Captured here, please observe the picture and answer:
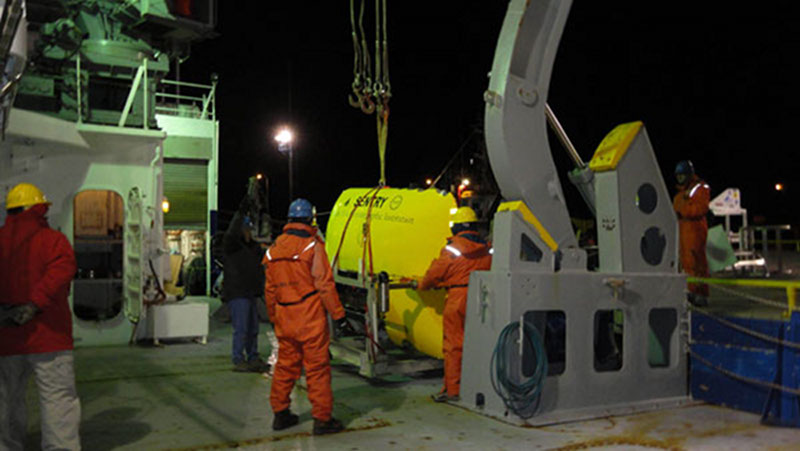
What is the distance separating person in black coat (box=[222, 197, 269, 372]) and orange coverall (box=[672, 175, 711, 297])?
5.47m

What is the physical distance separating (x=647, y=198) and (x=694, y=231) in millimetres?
2681

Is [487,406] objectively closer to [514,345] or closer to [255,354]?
[514,345]

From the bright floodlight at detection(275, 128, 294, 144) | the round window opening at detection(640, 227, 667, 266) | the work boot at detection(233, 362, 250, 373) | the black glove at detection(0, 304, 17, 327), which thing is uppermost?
the bright floodlight at detection(275, 128, 294, 144)

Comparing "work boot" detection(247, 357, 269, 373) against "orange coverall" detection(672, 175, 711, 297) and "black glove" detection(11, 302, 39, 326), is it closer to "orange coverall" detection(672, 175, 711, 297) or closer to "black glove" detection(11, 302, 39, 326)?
"black glove" detection(11, 302, 39, 326)

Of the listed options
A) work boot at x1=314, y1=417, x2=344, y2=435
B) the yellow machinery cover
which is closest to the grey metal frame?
the yellow machinery cover

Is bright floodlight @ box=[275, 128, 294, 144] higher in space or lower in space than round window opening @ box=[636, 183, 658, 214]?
higher

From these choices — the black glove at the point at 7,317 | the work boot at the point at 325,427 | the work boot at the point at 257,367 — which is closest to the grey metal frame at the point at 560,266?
the work boot at the point at 325,427


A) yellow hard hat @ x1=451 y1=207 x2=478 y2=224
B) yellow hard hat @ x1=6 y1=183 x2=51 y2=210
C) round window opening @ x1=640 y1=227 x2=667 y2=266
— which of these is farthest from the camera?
yellow hard hat @ x1=451 y1=207 x2=478 y2=224

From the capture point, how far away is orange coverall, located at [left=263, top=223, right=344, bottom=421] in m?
5.64

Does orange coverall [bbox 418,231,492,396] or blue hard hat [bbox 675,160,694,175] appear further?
blue hard hat [bbox 675,160,694,175]

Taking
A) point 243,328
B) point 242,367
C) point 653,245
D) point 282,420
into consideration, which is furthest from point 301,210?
point 653,245

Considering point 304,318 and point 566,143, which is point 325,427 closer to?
point 304,318

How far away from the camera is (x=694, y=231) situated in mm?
8938

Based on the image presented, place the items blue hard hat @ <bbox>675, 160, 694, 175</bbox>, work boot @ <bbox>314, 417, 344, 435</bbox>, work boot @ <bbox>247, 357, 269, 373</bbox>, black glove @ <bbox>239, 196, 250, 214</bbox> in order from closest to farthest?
work boot @ <bbox>314, 417, 344, 435</bbox>, work boot @ <bbox>247, 357, 269, 373</bbox>, blue hard hat @ <bbox>675, 160, 694, 175</bbox>, black glove @ <bbox>239, 196, 250, 214</bbox>
